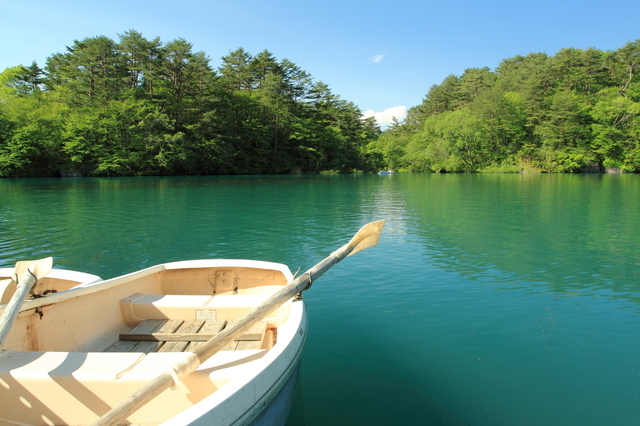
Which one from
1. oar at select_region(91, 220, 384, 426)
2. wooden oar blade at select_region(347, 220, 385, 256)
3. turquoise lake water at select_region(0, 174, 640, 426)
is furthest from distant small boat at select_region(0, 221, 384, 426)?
turquoise lake water at select_region(0, 174, 640, 426)

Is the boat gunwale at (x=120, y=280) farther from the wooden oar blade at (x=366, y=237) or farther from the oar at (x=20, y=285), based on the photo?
the wooden oar blade at (x=366, y=237)

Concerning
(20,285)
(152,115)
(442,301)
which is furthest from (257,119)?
(20,285)

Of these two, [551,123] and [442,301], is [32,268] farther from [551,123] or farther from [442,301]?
[551,123]

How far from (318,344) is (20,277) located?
10.5 ft

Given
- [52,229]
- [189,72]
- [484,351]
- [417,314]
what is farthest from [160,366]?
[189,72]

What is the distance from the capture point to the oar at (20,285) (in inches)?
114

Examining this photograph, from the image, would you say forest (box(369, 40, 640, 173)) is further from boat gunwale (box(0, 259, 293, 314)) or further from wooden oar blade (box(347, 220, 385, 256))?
boat gunwale (box(0, 259, 293, 314))

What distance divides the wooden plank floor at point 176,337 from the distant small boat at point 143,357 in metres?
0.01

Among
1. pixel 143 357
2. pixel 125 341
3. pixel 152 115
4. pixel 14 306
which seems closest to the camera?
pixel 143 357

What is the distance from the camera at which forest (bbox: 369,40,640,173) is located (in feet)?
189

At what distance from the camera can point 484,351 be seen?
15.8 ft

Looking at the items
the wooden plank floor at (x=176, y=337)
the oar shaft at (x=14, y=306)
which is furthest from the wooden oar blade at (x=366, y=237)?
the oar shaft at (x=14, y=306)

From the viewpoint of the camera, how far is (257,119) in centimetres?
6206

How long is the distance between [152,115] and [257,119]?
59.5 feet
